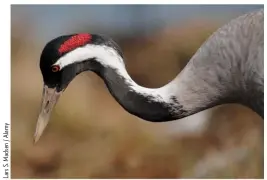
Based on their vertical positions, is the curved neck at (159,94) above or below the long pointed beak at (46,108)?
above

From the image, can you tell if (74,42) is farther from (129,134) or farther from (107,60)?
(129,134)

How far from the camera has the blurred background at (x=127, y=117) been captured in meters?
1.34

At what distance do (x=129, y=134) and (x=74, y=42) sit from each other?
306 millimetres

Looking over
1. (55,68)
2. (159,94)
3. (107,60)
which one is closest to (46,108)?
(55,68)

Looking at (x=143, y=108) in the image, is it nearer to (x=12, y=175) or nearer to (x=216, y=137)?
(x=216, y=137)

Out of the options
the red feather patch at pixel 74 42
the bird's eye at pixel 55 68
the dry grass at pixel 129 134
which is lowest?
the dry grass at pixel 129 134

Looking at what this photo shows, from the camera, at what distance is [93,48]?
1.30 metres

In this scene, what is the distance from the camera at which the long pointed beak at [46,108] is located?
1.33 meters

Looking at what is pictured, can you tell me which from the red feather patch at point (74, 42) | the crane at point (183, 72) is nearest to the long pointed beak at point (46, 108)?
the crane at point (183, 72)

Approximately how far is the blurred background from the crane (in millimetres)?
23

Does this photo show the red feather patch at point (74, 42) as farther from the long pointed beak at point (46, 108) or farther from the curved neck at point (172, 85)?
the long pointed beak at point (46, 108)

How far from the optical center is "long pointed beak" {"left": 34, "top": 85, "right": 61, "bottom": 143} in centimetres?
133

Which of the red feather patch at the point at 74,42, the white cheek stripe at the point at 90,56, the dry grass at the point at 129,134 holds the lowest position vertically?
the dry grass at the point at 129,134

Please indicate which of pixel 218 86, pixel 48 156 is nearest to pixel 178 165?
pixel 218 86
